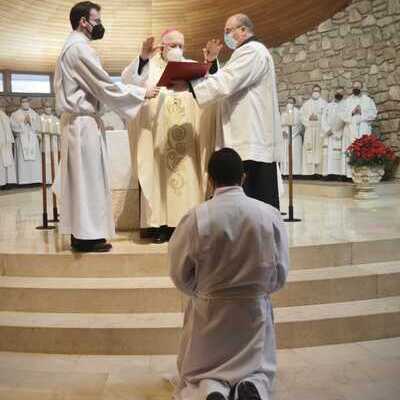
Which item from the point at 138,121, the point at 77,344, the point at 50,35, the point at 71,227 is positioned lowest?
the point at 77,344

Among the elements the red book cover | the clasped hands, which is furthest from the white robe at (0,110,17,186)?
the red book cover

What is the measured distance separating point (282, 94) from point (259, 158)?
9.21m

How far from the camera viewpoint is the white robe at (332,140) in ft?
35.0

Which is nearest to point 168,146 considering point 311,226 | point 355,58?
point 311,226

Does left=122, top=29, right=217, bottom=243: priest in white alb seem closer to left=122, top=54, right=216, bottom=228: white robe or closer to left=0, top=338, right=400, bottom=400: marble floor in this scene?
left=122, top=54, right=216, bottom=228: white robe

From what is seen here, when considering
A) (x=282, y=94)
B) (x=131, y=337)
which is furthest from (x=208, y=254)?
(x=282, y=94)

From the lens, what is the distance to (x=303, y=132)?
1174 centimetres

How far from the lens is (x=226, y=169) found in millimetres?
2307

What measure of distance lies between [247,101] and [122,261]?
1.44m

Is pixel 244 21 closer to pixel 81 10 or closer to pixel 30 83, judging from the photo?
pixel 81 10

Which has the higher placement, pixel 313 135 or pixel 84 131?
pixel 313 135

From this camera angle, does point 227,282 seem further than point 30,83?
No

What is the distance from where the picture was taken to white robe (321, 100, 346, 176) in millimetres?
10656

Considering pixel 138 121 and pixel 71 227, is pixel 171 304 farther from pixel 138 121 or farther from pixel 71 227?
pixel 138 121
